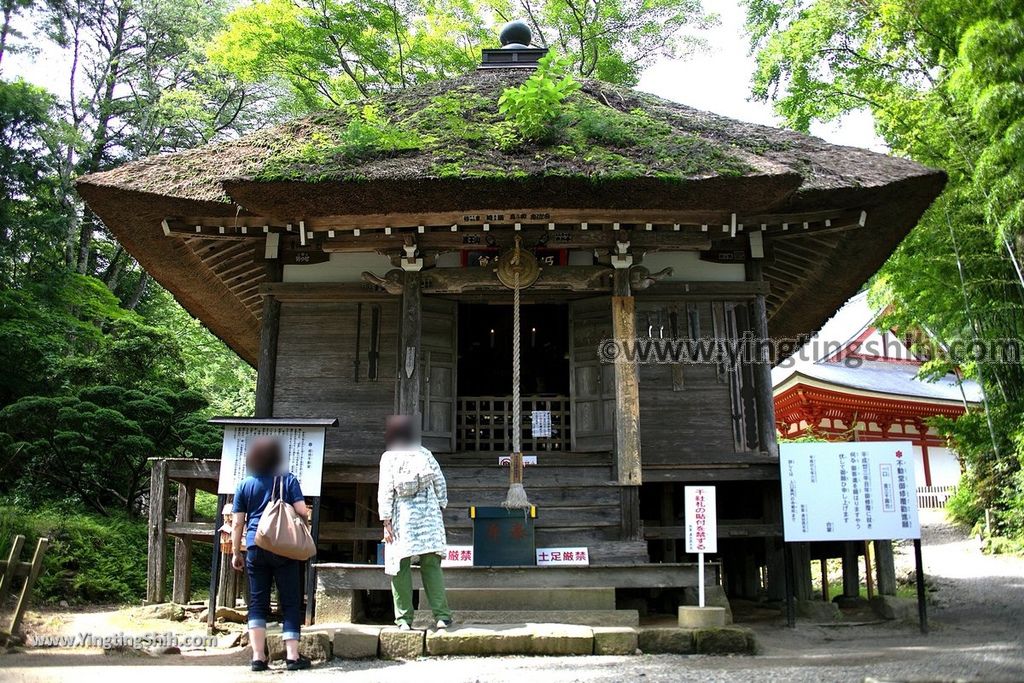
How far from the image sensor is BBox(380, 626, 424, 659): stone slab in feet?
16.9

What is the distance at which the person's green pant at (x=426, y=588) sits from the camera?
5.34 m

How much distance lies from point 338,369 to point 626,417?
3.39 meters

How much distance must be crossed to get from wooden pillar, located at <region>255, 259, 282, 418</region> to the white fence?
53.6 feet

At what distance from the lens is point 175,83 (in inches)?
882

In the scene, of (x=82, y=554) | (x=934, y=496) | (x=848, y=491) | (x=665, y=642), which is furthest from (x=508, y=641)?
(x=934, y=496)

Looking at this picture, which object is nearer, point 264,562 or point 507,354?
point 264,562

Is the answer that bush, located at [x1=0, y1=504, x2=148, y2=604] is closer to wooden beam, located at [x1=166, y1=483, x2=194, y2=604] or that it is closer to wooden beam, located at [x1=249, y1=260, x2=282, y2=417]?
wooden beam, located at [x1=166, y1=483, x2=194, y2=604]

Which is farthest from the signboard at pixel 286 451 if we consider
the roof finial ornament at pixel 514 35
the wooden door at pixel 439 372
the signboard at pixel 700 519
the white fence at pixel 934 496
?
the white fence at pixel 934 496

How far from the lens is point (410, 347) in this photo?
795 cm

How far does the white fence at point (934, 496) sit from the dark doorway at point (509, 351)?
1157 cm

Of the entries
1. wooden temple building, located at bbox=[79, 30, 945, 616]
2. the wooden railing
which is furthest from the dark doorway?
wooden temple building, located at bbox=[79, 30, 945, 616]

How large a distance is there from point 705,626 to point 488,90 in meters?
6.77

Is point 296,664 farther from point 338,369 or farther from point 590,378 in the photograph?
point 590,378

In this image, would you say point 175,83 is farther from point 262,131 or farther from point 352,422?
point 352,422
